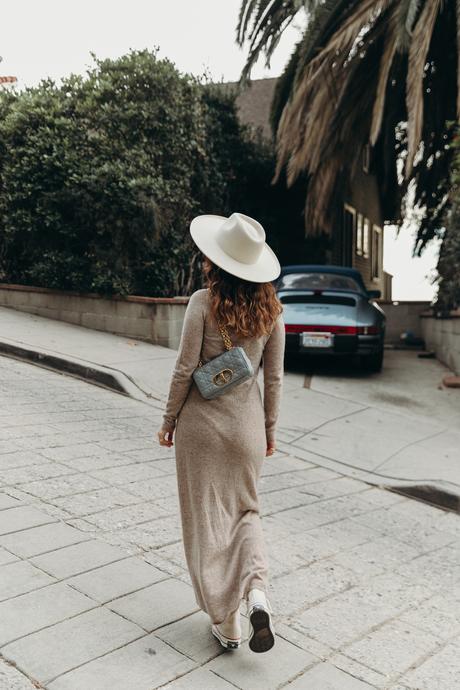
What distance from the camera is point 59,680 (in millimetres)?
2572

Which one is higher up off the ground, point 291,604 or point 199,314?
point 199,314

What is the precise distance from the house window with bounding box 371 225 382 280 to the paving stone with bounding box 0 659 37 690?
2495 centimetres

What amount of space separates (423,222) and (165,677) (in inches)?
713

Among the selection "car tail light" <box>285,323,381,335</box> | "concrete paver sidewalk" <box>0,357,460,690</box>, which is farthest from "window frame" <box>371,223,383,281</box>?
"concrete paver sidewalk" <box>0,357,460,690</box>

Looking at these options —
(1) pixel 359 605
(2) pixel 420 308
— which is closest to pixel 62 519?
(1) pixel 359 605

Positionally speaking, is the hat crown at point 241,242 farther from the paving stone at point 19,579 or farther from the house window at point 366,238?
the house window at point 366,238

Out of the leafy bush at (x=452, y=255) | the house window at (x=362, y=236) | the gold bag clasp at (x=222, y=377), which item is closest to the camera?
the gold bag clasp at (x=222, y=377)

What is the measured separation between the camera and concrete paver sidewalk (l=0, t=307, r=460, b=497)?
6551 millimetres

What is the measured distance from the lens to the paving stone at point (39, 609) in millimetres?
2896

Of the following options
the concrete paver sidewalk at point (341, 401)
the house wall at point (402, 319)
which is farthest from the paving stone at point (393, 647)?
the house wall at point (402, 319)

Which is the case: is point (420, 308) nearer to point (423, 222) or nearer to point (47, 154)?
point (423, 222)

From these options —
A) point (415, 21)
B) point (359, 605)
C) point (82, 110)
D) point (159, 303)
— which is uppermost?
point (415, 21)

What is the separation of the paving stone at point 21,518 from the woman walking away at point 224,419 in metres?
1.35

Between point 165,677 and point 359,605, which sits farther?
point 359,605
